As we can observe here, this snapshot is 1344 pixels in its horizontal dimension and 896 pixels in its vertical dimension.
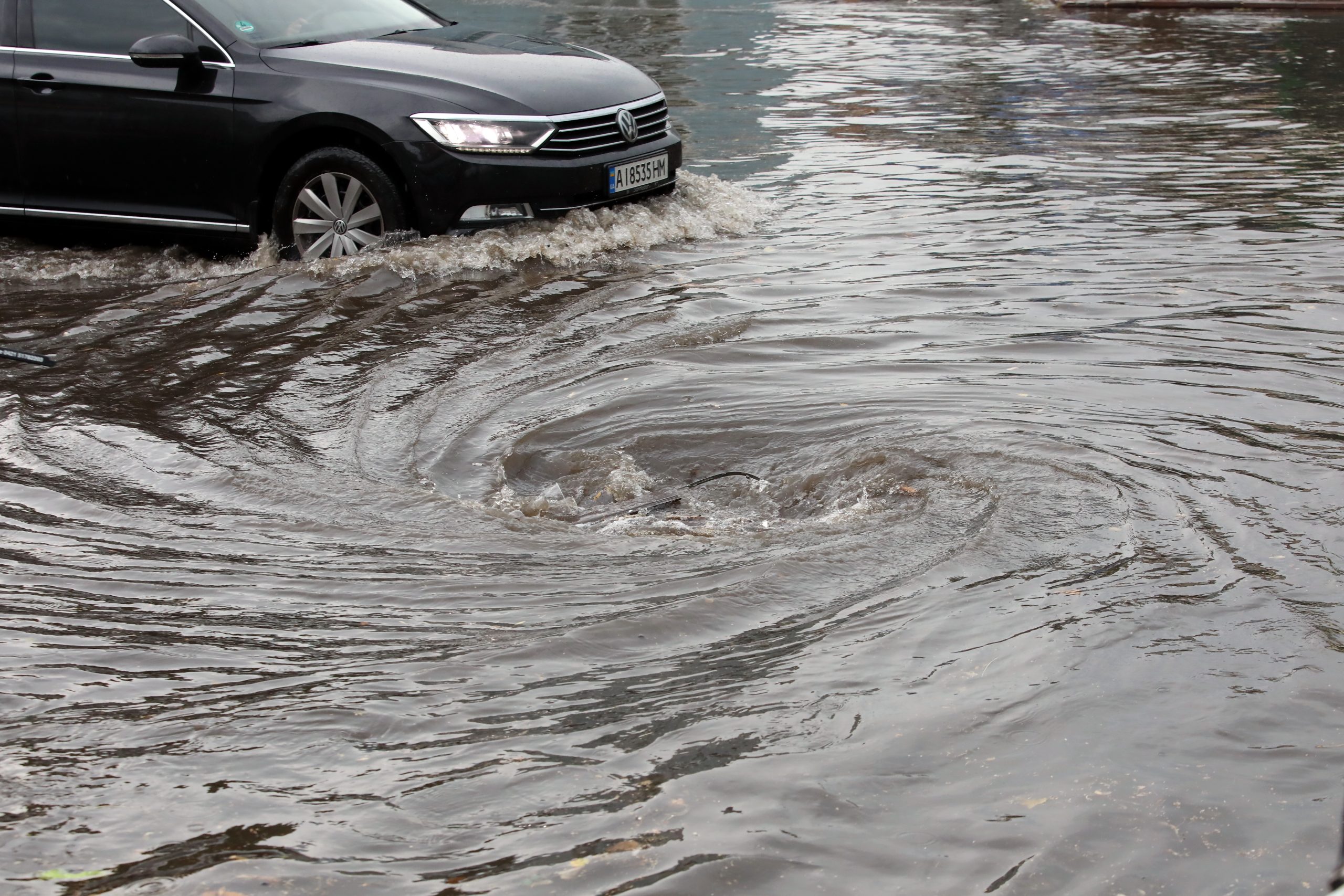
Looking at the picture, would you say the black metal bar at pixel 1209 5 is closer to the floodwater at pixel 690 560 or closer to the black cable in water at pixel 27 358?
the floodwater at pixel 690 560

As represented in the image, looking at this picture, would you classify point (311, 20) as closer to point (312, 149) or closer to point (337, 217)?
point (312, 149)

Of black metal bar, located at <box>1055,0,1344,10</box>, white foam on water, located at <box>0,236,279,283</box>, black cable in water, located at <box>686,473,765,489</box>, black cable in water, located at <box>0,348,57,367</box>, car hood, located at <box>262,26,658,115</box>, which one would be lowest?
black cable in water, located at <box>686,473,765,489</box>

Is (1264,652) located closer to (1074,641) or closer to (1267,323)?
(1074,641)

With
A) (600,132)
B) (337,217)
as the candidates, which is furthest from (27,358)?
(600,132)

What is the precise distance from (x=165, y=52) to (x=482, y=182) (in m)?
1.76

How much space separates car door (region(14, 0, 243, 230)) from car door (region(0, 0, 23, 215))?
0.15 feet

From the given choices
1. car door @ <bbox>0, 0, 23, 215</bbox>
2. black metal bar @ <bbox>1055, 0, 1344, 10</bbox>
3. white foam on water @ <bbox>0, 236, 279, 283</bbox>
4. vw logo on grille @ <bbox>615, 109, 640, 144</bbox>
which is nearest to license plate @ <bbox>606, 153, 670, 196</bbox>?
vw logo on grille @ <bbox>615, 109, 640, 144</bbox>

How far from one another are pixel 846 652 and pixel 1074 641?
55 cm

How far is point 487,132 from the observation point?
748 centimetres

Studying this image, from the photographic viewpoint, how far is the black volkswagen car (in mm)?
7469

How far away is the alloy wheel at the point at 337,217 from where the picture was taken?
7.58 metres

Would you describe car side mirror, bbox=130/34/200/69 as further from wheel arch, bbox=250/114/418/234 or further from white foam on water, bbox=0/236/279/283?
white foam on water, bbox=0/236/279/283

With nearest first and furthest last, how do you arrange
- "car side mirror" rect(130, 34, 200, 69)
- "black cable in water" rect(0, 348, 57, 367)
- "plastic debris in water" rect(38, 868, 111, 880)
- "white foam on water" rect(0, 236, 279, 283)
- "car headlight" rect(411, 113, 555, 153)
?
1. "plastic debris in water" rect(38, 868, 111, 880)
2. "black cable in water" rect(0, 348, 57, 367)
3. "car side mirror" rect(130, 34, 200, 69)
4. "car headlight" rect(411, 113, 555, 153)
5. "white foam on water" rect(0, 236, 279, 283)

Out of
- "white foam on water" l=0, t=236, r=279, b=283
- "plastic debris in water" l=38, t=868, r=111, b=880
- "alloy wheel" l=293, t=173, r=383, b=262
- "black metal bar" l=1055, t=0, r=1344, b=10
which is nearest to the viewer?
"plastic debris in water" l=38, t=868, r=111, b=880
